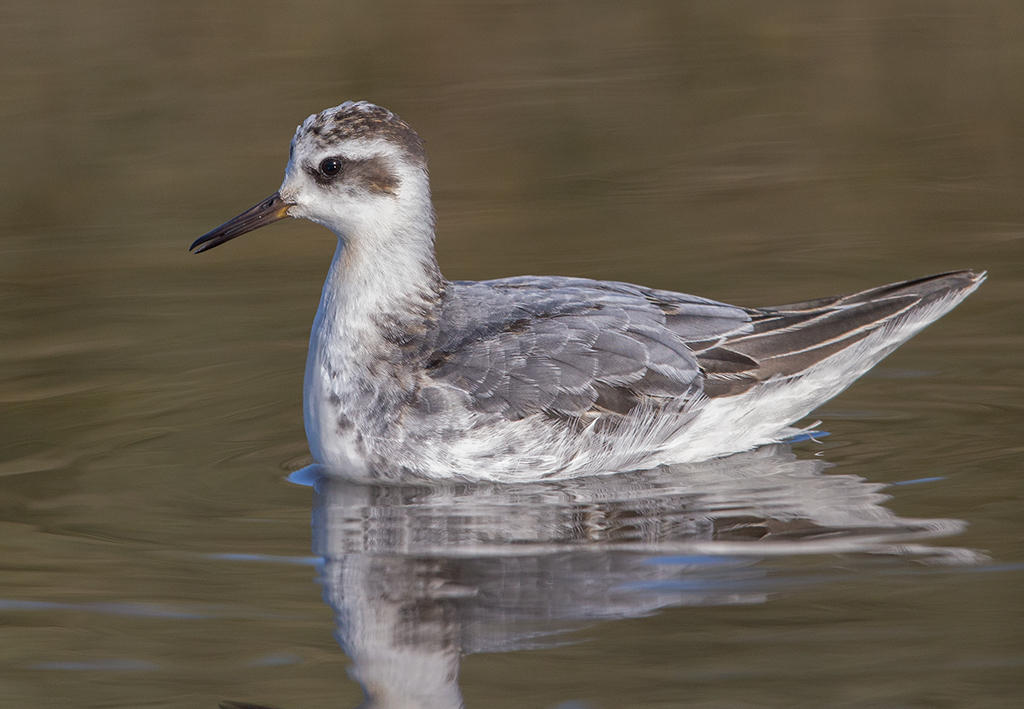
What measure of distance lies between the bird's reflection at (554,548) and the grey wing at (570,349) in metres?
0.42

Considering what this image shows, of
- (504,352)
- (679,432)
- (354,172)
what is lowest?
(679,432)

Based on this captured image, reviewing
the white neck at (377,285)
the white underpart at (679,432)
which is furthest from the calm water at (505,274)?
the white neck at (377,285)

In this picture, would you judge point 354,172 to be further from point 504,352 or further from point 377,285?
A: point 504,352

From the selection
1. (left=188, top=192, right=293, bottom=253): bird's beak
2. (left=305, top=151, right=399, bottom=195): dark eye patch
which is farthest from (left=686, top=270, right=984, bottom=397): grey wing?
(left=188, top=192, right=293, bottom=253): bird's beak

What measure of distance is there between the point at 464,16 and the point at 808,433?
8513 millimetres

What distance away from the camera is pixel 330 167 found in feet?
27.6

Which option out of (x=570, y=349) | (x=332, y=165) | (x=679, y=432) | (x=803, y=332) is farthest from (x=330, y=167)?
(x=803, y=332)

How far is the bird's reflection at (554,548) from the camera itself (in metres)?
6.52

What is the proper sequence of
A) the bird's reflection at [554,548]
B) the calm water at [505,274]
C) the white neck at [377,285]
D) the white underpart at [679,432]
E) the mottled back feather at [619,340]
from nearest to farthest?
the calm water at [505,274] < the bird's reflection at [554,548] < the white underpart at [679,432] < the mottled back feather at [619,340] < the white neck at [377,285]

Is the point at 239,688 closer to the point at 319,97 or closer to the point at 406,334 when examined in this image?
the point at 406,334

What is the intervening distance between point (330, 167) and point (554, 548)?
2345mm

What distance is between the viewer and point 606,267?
37.4 ft

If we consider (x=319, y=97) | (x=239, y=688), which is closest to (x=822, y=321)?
(x=239, y=688)

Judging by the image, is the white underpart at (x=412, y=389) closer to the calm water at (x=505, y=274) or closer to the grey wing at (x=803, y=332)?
the grey wing at (x=803, y=332)
